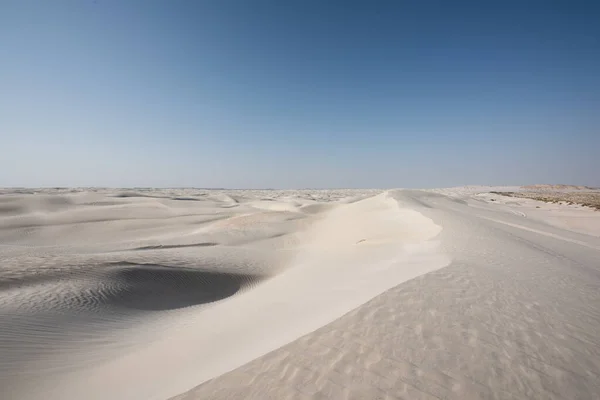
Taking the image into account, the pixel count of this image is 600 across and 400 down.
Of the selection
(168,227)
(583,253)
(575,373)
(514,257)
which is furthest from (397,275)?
(168,227)

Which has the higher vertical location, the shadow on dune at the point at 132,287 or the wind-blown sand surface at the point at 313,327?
the wind-blown sand surface at the point at 313,327

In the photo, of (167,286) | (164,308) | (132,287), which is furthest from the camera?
(167,286)

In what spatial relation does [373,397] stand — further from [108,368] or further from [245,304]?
[245,304]

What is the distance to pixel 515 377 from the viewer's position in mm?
2857

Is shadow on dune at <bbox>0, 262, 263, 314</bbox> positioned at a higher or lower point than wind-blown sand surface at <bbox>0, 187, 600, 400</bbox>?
lower

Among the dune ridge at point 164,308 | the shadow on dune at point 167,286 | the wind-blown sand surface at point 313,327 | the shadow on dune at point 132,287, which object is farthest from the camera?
the shadow on dune at point 167,286

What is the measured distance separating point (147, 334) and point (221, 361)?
269 cm

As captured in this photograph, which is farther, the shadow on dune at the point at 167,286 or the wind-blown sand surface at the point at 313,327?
the shadow on dune at the point at 167,286

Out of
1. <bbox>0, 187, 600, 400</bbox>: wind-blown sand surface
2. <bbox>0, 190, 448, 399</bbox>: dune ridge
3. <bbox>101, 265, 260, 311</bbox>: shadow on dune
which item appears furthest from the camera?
<bbox>101, 265, 260, 311</bbox>: shadow on dune

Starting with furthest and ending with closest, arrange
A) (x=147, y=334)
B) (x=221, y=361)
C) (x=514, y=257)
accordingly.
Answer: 1. (x=514, y=257)
2. (x=147, y=334)
3. (x=221, y=361)

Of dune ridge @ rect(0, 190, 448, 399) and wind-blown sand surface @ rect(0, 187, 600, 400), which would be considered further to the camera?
dune ridge @ rect(0, 190, 448, 399)

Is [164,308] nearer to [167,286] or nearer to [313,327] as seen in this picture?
[167,286]

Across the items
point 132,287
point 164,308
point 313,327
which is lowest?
point 164,308

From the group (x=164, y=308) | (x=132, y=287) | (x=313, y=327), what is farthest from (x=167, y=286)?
(x=313, y=327)
